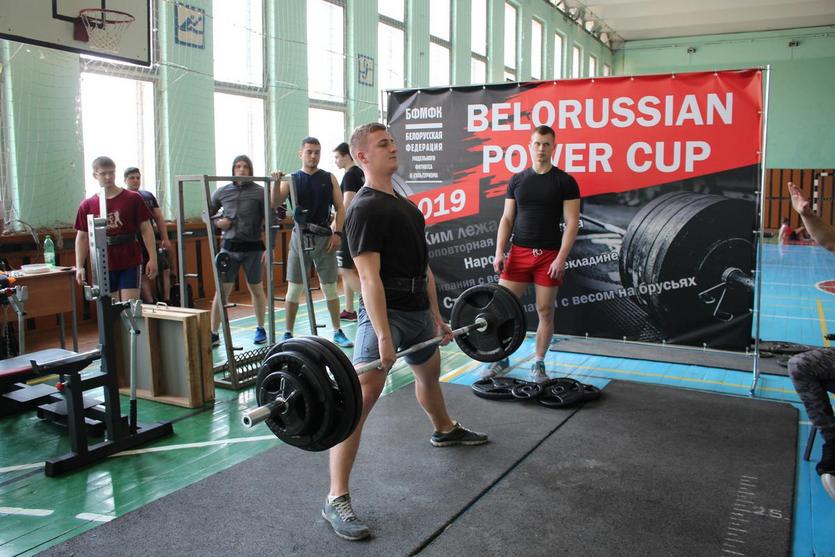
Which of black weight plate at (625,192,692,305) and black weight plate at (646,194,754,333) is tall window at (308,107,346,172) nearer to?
black weight plate at (625,192,692,305)

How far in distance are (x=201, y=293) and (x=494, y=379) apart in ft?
12.7

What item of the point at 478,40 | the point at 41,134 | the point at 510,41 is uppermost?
the point at 510,41

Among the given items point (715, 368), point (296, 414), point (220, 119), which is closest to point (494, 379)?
point (715, 368)

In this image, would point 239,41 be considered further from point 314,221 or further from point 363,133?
point 363,133

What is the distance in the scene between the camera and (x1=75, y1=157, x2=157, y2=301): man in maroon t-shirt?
387 cm

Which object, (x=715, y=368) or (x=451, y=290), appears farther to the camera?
(x=451, y=290)

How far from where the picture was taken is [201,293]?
22.4 feet

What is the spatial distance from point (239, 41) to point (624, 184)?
4.44m

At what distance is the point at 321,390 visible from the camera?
6.46ft

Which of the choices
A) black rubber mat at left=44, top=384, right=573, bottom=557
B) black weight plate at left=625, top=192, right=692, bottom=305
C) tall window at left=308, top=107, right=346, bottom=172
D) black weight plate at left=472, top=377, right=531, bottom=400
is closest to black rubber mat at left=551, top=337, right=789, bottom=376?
black weight plate at left=625, top=192, right=692, bottom=305

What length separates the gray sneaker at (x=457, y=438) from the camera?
3043 millimetres

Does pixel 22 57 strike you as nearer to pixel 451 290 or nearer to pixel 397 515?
pixel 451 290

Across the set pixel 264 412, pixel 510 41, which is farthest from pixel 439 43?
pixel 264 412

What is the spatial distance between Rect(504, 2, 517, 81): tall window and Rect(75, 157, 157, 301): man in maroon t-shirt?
1013 cm
